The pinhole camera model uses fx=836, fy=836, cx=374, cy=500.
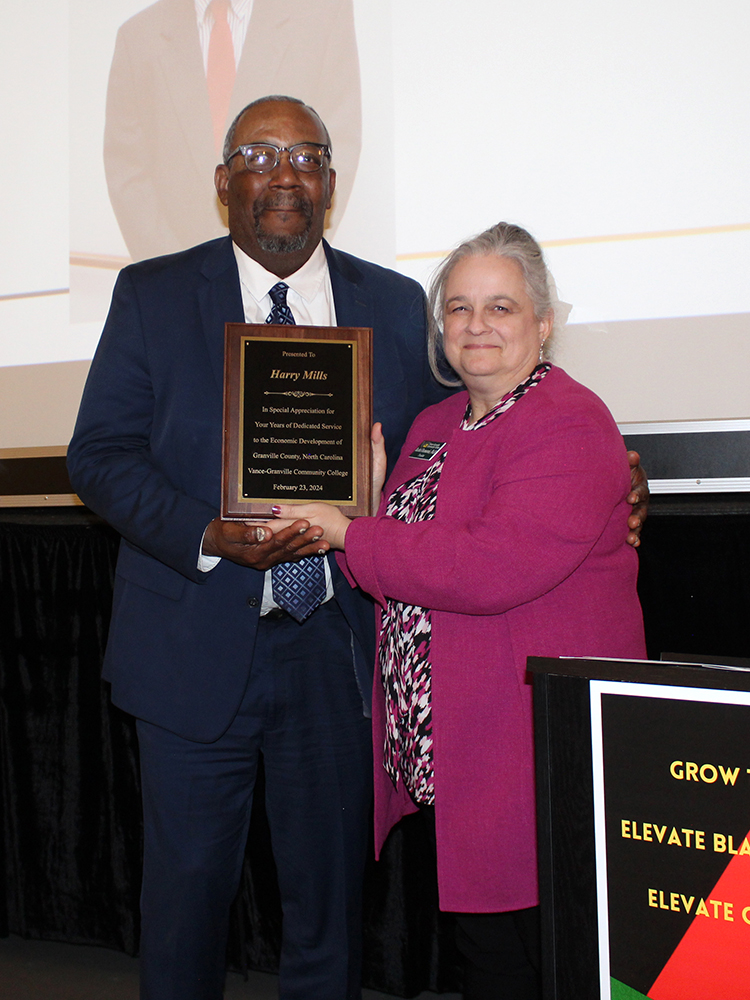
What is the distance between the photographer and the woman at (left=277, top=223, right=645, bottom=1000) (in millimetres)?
1535

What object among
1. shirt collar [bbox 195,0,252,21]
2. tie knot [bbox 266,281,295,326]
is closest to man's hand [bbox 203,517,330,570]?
tie knot [bbox 266,281,295,326]

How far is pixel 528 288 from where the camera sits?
176 cm

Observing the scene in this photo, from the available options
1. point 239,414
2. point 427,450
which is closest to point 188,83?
point 239,414

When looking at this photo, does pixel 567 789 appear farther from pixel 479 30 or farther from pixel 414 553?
pixel 479 30

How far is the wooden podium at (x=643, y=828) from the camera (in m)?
0.93

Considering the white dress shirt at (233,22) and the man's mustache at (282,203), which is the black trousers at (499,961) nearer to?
the man's mustache at (282,203)

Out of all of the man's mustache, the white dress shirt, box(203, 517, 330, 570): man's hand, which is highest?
the white dress shirt

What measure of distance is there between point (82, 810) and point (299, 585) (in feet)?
5.26

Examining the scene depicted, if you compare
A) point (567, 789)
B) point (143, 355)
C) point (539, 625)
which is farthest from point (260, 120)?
point (567, 789)

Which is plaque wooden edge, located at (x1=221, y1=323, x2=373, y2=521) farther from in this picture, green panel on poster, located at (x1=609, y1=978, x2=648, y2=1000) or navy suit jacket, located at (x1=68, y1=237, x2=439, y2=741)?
green panel on poster, located at (x1=609, y1=978, x2=648, y2=1000)

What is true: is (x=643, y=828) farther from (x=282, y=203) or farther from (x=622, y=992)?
(x=282, y=203)

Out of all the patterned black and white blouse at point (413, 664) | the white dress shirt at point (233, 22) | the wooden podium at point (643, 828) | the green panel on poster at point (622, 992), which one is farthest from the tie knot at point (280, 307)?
the green panel on poster at point (622, 992)

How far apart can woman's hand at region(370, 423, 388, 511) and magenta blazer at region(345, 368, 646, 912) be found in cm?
31

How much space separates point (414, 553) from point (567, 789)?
618 millimetres
